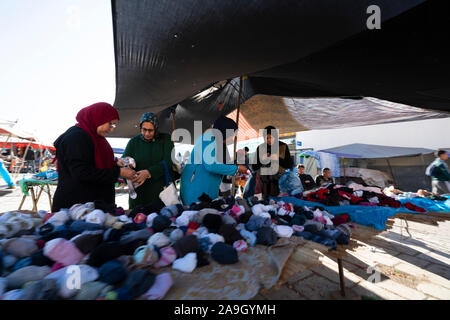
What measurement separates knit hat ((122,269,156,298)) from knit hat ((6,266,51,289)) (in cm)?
31

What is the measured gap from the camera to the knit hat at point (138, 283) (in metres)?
0.59

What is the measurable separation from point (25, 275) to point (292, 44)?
2.43 meters

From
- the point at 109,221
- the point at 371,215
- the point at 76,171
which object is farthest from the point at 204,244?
the point at 371,215

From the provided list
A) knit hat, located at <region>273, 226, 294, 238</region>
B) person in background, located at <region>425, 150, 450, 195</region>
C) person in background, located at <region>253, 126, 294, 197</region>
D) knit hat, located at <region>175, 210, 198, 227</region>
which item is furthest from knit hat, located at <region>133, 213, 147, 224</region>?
person in background, located at <region>425, 150, 450, 195</region>

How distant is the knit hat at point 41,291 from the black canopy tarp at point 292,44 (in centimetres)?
207

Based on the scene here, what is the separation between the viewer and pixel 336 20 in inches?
59.4

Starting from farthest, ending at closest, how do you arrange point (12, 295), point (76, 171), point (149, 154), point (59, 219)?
1. point (149, 154)
2. point (76, 171)
3. point (59, 219)
4. point (12, 295)

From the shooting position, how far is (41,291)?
1.77ft

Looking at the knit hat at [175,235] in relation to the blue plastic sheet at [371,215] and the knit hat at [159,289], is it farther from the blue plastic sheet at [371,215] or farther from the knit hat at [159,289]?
A: the blue plastic sheet at [371,215]

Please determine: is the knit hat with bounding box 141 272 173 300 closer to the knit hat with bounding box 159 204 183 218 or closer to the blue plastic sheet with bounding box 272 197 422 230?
the knit hat with bounding box 159 204 183 218

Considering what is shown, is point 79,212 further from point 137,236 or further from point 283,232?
point 283,232
